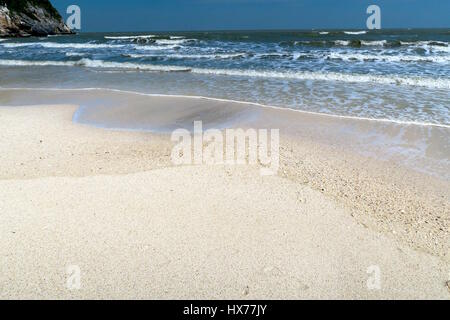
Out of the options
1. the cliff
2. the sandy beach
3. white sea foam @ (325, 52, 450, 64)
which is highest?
the cliff

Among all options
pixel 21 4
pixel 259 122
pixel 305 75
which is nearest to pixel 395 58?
pixel 305 75

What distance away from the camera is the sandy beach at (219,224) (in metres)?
2.64

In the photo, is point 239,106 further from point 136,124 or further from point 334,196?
point 334,196

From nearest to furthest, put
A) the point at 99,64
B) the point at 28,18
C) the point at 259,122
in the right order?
the point at 259,122
the point at 99,64
the point at 28,18

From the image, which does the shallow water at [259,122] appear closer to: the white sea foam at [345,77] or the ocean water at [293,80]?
the ocean water at [293,80]

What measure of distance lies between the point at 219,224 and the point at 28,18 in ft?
195

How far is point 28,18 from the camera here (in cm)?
5109

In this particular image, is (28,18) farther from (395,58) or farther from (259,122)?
(259,122)

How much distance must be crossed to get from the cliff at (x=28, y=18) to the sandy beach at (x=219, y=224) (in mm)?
52110

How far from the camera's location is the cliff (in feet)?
155

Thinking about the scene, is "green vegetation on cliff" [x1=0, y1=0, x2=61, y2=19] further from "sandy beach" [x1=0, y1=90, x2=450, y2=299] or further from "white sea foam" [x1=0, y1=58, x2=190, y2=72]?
"sandy beach" [x1=0, y1=90, x2=450, y2=299]

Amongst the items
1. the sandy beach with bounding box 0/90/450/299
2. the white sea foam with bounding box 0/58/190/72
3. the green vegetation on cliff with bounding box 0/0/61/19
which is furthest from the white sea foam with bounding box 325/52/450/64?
the green vegetation on cliff with bounding box 0/0/61/19

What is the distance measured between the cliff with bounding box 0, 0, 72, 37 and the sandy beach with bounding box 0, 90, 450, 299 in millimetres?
52110

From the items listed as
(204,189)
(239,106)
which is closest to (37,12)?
(239,106)
